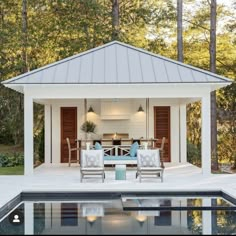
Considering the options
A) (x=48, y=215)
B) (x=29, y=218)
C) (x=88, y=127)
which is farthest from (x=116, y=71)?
(x=29, y=218)

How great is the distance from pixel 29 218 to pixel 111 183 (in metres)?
4.27

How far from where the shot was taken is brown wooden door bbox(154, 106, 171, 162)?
837 inches

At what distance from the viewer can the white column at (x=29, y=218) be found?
9.63 meters

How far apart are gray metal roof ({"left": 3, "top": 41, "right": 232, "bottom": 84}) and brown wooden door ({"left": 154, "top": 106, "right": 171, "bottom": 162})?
138 inches

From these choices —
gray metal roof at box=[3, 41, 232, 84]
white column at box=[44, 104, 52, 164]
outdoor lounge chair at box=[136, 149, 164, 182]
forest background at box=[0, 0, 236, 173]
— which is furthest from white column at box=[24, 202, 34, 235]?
forest background at box=[0, 0, 236, 173]

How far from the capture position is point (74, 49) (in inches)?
1022

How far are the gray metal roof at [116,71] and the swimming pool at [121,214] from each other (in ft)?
14.7

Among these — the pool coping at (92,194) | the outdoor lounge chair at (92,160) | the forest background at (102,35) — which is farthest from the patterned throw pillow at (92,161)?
the forest background at (102,35)

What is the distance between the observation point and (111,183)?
1460cm

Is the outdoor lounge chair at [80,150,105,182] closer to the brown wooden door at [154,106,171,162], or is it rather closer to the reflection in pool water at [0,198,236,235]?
the reflection in pool water at [0,198,236,235]

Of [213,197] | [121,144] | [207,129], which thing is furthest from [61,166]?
[213,197]

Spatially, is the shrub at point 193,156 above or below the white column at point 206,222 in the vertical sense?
above

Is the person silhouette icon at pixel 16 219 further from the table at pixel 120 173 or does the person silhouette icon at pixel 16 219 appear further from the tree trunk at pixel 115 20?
the tree trunk at pixel 115 20

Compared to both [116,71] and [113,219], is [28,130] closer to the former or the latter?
[116,71]
